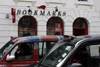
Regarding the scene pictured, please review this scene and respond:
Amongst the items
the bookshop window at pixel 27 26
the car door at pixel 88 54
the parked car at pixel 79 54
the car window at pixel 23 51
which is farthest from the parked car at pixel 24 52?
the bookshop window at pixel 27 26

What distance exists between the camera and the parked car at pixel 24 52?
4.93 meters

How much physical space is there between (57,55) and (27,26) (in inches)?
421

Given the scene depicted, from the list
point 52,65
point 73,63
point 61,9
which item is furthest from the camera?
point 61,9

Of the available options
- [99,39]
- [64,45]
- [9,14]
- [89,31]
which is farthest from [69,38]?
[89,31]

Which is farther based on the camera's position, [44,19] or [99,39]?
[44,19]

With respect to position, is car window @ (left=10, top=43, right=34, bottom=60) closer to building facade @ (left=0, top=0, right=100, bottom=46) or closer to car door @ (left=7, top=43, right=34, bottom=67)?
car door @ (left=7, top=43, right=34, bottom=67)

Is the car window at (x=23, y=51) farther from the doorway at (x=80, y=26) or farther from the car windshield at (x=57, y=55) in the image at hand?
the doorway at (x=80, y=26)

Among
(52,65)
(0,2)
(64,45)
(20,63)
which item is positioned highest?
(0,2)

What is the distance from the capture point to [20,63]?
506cm

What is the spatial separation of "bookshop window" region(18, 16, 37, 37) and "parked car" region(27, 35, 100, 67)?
34.6 ft

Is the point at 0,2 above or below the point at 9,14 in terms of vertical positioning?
above

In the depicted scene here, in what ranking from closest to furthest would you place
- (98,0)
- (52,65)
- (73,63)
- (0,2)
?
(73,63) → (52,65) → (0,2) → (98,0)

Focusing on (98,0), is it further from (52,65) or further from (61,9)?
(52,65)

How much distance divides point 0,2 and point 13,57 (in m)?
9.37
